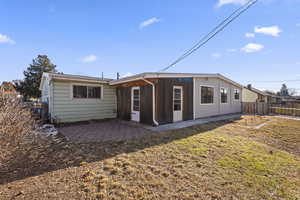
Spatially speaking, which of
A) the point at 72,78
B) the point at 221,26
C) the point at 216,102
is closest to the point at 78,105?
the point at 72,78

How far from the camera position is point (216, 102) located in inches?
428

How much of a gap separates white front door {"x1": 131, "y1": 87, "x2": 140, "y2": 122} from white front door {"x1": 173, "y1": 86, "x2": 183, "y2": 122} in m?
2.09

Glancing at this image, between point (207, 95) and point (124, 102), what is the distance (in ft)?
19.2

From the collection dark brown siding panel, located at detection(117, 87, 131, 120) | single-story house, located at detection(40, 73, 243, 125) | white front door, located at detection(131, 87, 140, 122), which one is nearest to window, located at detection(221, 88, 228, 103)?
single-story house, located at detection(40, 73, 243, 125)

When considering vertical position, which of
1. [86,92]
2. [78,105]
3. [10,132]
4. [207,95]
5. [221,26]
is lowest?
[10,132]

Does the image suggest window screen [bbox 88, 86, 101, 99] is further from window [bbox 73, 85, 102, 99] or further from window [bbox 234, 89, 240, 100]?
window [bbox 234, 89, 240, 100]

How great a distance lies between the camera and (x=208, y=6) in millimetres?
6770

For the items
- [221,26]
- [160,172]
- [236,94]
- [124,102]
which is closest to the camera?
[160,172]

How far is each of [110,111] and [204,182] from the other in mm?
8209

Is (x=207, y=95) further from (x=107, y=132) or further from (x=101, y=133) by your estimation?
(x=101, y=133)

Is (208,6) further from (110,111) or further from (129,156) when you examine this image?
(110,111)

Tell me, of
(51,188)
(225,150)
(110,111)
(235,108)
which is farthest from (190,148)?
(235,108)

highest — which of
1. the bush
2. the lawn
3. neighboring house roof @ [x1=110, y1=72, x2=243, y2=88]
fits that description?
neighboring house roof @ [x1=110, y1=72, x2=243, y2=88]

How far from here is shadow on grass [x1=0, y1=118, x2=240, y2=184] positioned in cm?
286
